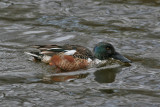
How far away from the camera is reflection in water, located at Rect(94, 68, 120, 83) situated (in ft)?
25.7

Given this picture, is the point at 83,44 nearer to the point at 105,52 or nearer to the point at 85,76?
the point at 105,52

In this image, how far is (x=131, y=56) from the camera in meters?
9.48

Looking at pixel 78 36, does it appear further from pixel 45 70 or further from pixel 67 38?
pixel 45 70

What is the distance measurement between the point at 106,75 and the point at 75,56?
2.65 feet

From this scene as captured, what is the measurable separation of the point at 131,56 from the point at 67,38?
203 centimetres

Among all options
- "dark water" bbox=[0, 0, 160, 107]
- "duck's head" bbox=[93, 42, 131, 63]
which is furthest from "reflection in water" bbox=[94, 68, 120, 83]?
"duck's head" bbox=[93, 42, 131, 63]

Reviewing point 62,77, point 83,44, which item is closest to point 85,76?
point 62,77

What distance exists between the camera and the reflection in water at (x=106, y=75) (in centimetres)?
785

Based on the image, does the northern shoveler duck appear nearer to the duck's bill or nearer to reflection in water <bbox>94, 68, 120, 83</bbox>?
the duck's bill

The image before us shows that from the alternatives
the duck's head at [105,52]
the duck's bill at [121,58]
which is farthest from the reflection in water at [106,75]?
the duck's head at [105,52]

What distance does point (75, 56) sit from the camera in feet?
28.4

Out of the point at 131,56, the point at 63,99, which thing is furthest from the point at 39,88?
the point at 131,56

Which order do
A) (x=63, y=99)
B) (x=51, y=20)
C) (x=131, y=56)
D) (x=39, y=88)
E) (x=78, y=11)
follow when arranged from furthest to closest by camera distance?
(x=78, y=11)
(x=51, y=20)
(x=131, y=56)
(x=39, y=88)
(x=63, y=99)

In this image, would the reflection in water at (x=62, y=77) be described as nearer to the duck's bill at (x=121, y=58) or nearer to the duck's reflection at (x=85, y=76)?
the duck's reflection at (x=85, y=76)
